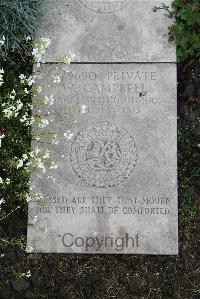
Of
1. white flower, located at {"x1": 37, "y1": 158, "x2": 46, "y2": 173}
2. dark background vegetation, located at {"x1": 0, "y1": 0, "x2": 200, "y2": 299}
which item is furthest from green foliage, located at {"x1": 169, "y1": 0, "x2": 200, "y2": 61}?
white flower, located at {"x1": 37, "y1": 158, "x2": 46, "y2": 173}

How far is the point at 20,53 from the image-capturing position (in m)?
4.88

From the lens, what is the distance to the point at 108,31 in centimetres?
488

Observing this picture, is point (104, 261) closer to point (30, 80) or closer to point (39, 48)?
point (30, 80)

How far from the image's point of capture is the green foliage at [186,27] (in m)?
4.79

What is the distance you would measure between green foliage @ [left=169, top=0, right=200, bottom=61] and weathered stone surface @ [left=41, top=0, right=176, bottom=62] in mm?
83

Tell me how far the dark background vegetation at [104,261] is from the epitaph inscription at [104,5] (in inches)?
18.6

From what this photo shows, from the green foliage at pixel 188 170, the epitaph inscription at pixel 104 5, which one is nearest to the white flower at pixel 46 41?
the epitaph inscription at pixel 104 5

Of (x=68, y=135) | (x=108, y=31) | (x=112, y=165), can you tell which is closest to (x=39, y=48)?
(x=108, y=31)

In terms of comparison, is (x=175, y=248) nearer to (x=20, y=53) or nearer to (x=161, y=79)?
(x=161, y=79)

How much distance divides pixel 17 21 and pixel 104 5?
0.86m

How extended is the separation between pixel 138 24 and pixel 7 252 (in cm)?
250

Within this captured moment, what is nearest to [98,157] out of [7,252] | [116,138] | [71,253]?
[116,138]

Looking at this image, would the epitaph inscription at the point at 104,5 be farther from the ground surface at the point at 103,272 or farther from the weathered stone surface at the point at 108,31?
the ground surface at the point at 103,272

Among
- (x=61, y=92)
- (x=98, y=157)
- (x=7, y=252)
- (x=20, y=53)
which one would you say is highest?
(x=20, y=53)
